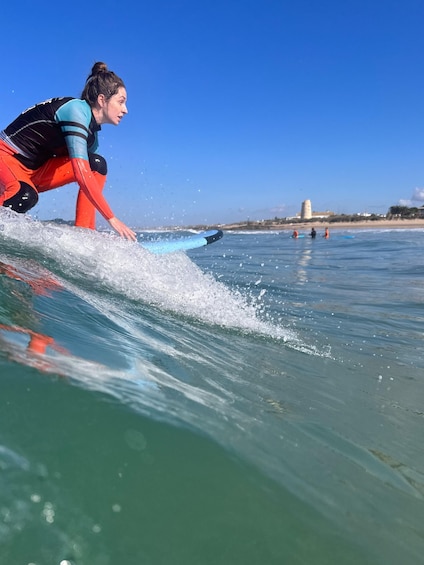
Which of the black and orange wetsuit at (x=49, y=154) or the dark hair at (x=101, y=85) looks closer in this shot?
the black and orange wetsuit at (x=49, y=154)

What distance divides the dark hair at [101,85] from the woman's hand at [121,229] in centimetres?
111

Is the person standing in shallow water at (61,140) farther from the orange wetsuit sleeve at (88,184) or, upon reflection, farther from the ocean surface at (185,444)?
the ocean surface at (185,444)

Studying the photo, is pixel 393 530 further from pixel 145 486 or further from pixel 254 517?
pixel 145 486

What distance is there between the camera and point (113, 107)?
3.97 metres

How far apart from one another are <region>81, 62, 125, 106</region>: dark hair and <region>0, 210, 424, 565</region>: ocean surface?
1.89m

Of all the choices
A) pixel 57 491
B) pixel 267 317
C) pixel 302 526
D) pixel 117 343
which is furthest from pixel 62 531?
pixel 267 317

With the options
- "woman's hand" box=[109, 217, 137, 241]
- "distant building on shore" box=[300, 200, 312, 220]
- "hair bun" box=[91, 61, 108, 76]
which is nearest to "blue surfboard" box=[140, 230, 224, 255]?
"woman's hand" box=[109, 217, 137, 241]

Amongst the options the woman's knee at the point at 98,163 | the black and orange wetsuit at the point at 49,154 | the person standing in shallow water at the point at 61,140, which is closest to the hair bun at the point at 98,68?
the person standing in shallow water at the point at 61,140

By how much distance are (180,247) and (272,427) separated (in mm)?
3811

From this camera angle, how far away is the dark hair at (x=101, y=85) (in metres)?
3.86

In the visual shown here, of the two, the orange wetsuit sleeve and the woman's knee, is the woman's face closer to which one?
the woman's knee

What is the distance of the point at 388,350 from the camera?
334cm

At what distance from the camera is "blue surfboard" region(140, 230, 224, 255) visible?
181 inches

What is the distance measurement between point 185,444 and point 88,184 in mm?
3114
